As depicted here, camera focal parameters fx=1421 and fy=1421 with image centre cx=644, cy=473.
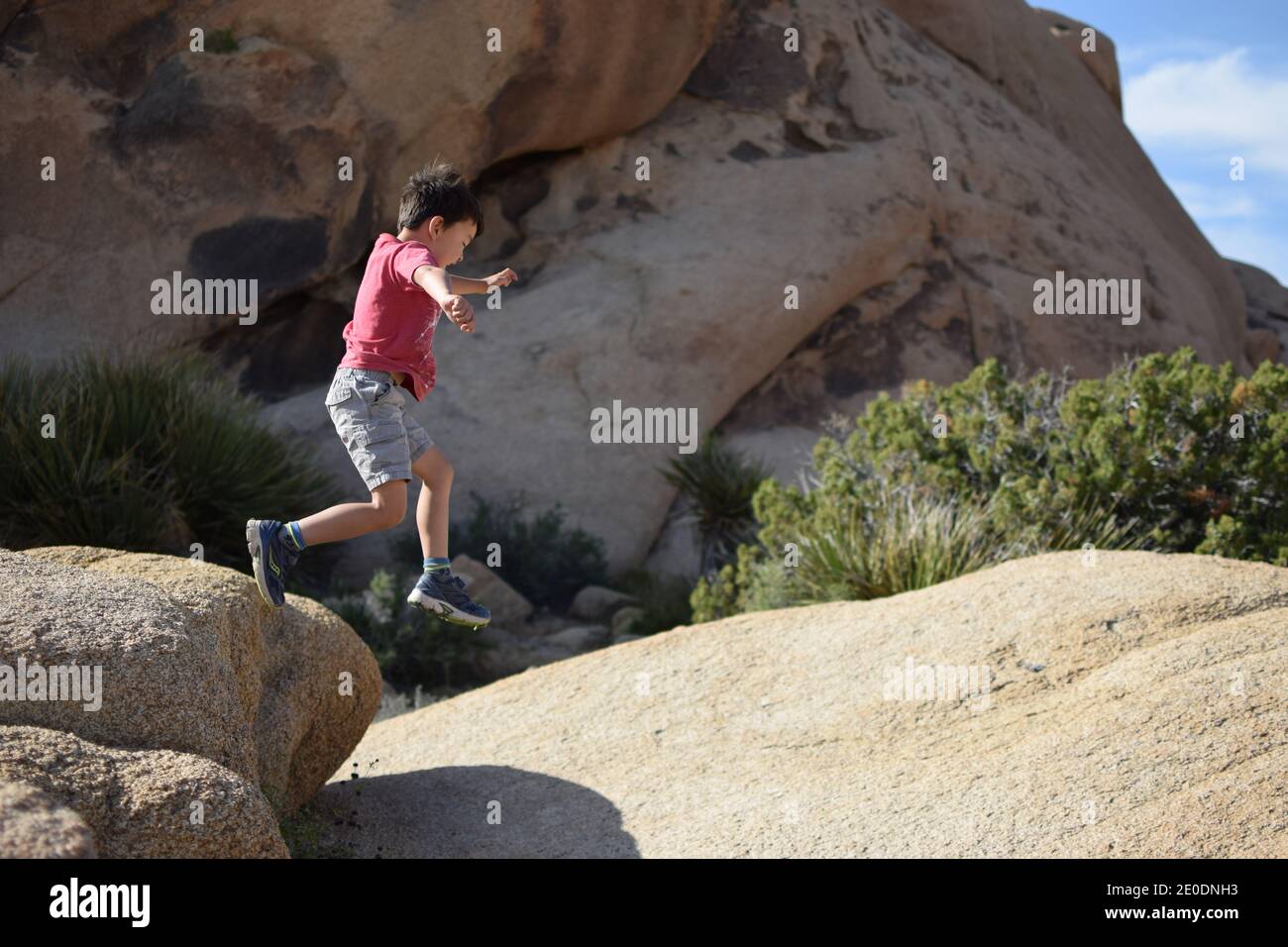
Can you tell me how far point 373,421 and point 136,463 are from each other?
22.6 feet

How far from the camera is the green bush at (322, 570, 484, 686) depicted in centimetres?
1147

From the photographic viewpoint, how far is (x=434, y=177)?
4992mm

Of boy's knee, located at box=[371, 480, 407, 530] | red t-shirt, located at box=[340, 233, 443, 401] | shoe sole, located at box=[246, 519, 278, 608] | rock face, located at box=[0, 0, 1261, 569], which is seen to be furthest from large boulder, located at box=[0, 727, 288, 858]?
rock face, located at box=[0, 0, 1261, 569]

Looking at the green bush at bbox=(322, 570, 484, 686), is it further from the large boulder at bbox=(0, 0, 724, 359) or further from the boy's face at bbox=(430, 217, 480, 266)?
the boy's face at bbox=(430, 217, 480, 266)

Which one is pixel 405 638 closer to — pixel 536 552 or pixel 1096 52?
pixel 536 552

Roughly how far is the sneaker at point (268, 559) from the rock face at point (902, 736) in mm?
2262

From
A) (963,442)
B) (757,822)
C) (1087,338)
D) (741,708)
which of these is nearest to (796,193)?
(1087,338)

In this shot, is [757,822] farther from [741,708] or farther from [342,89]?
[342,89]

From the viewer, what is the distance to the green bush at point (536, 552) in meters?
13.4

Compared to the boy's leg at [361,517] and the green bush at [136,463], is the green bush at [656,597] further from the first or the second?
the boy's leg at [361,517]

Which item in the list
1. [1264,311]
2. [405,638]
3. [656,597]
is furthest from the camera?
[1264,311]

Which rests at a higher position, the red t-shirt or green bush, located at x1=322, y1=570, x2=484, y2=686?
the red t-shirt

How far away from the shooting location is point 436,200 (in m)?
4.94

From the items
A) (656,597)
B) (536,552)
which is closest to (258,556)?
(656,597)
